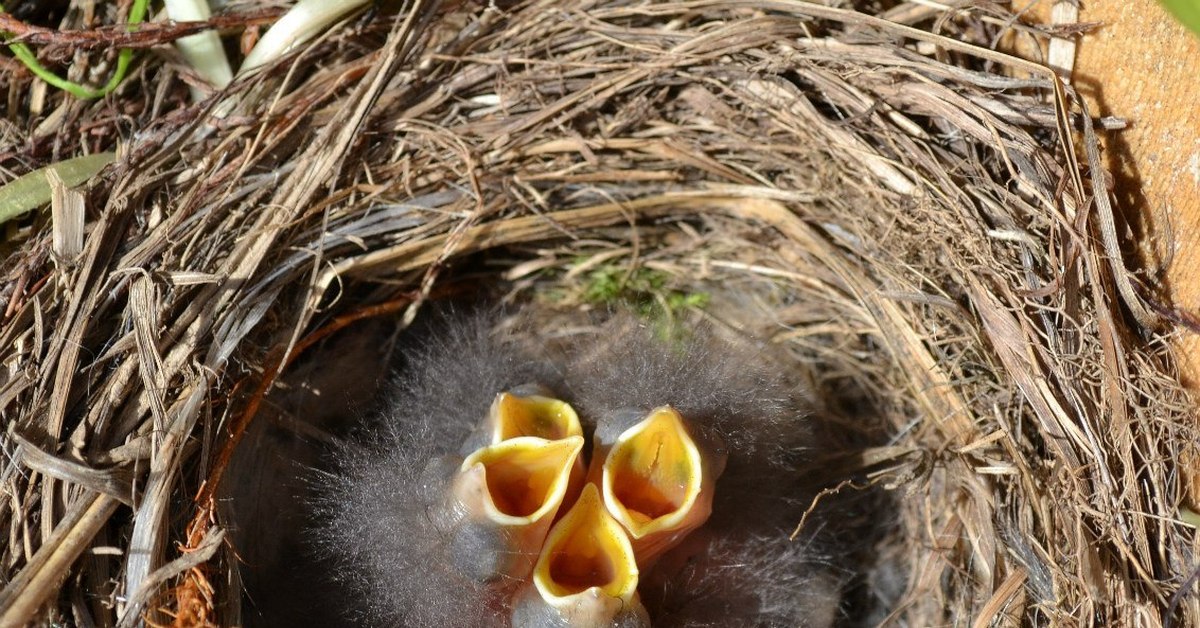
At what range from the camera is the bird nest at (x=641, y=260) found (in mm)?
1234

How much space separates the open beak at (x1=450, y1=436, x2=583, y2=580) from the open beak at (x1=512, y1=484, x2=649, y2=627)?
31 mm

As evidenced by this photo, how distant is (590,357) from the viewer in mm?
1575

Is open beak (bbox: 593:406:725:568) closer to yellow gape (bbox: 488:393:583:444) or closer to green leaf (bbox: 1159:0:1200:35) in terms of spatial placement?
yellow gape (bbox: 488:393:583:444)

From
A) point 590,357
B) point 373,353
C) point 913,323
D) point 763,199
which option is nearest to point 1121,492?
point 913,323

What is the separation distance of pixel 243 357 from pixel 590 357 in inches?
21.2

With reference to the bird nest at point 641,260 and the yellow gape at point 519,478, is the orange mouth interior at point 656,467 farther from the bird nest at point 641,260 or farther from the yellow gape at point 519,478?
the bird nest at point 641,260

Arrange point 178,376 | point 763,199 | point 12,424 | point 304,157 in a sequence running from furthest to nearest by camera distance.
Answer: point 763,199 < point 304,157 < point 178,376 < point 12,424

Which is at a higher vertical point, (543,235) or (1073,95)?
(1073,95)

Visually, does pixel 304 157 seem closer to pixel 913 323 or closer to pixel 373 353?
pixel 373 353

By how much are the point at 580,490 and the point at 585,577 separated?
122mm

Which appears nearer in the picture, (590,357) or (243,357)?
(243,357)

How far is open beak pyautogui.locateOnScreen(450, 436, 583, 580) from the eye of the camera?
1195mm

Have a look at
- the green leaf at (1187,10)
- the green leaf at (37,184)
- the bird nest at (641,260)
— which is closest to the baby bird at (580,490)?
the bird nest at (641,260)

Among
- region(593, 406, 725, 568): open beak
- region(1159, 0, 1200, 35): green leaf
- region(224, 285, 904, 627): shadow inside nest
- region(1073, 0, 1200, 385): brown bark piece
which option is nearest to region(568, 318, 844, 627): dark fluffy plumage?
region(224, 285, 904, 627): shadow inside nest
